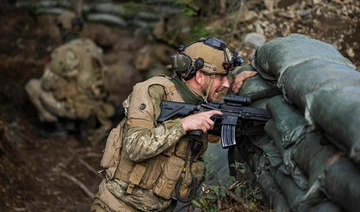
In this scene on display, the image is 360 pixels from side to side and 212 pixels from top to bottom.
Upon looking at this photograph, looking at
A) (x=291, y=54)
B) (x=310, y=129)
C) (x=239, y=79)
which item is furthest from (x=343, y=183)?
(x=239, y=79)

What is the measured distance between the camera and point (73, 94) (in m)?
10.6

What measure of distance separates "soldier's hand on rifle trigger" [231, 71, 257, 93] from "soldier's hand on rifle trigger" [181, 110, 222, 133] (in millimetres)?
681

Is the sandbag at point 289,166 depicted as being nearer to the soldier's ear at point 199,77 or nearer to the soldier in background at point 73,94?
the soldier's ear at point 199,77

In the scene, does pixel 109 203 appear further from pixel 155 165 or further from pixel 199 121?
pixel 199 121

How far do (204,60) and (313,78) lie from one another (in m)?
1.09

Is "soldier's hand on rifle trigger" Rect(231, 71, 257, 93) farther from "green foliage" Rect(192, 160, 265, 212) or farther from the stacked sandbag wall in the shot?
"green foliage" Rect(192, 160, 265, 212)

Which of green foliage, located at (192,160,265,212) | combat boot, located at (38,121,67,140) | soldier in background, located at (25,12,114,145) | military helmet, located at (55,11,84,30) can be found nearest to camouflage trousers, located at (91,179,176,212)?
green foliage, located at (192,160,265,212)

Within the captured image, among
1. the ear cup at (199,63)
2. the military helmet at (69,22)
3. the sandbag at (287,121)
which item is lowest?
the military helmet at (69,22)

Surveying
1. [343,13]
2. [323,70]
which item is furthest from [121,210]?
[343,13]

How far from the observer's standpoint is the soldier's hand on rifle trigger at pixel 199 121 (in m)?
4.14

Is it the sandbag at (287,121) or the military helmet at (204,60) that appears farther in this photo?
the military helmet at (204,60)

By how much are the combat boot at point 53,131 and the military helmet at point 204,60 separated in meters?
6.65

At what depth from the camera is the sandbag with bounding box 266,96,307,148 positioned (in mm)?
3590

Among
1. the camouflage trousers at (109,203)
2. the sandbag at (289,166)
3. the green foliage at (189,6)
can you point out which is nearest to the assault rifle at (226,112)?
the sandbag at (289,166)
